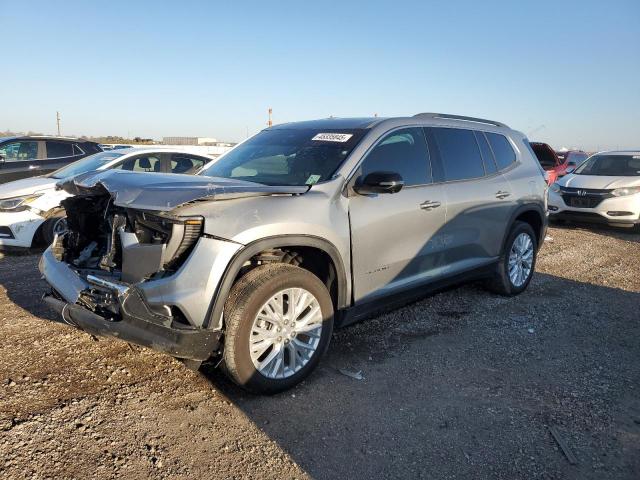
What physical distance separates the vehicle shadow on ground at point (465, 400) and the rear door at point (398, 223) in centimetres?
61

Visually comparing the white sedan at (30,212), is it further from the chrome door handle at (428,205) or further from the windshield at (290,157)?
the chrome door handle at (428,205)

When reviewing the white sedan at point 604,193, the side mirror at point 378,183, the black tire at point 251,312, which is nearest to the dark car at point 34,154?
the side mirror at point 378,183

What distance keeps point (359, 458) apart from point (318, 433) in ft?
1.05

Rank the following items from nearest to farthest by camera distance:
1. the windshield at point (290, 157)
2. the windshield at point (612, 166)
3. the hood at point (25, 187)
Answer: the windshield at point (290, 157), the hood at point (25, 187), the windshield at point (612, 166)

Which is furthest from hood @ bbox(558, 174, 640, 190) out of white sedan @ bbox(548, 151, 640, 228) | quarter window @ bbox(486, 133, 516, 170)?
quarter window @ bbox(486, 133, 516, 170)

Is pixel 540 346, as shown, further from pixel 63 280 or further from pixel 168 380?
pixel 63 280

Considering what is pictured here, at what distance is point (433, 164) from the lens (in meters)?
4.57

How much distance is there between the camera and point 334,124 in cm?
452

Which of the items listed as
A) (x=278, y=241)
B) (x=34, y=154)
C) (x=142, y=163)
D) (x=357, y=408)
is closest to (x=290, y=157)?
(x=278, y=241)

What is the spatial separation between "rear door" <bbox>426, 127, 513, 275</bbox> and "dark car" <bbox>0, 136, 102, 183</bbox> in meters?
7.72

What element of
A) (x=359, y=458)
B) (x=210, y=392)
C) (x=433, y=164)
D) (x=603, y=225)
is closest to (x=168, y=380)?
(x=210, y=392)

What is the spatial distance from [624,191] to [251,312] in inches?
389

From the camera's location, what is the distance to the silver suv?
2990 millimetres

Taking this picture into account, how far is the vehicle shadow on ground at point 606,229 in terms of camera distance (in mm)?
10195
